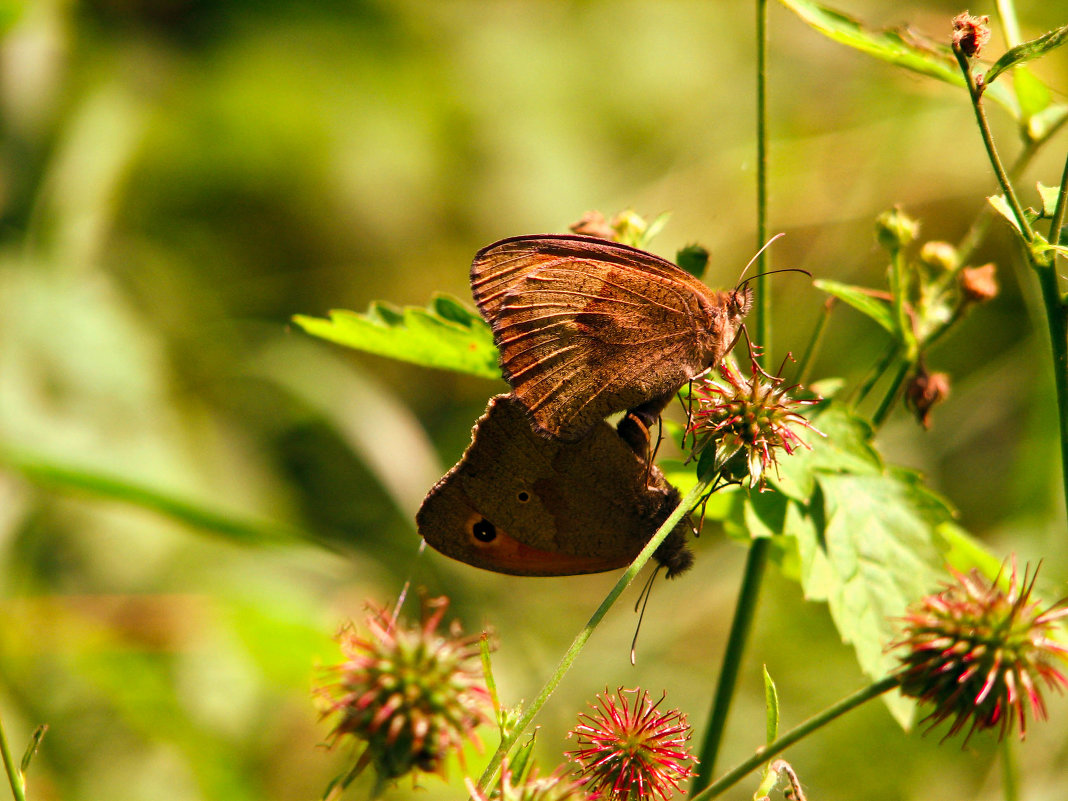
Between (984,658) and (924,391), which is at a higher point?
(924,391)

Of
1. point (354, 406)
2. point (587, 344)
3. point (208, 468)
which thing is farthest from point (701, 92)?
point (587, 344)

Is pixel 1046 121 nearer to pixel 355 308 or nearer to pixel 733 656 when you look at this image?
pixel 733 656

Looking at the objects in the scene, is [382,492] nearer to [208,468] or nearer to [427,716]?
[208,468]

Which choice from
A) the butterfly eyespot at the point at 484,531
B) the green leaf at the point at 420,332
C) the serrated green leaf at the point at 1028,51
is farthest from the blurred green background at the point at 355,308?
the serrated green leaf at the point at 1028,51

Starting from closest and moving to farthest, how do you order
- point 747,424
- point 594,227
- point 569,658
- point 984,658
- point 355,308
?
point 569,658, point 984,658, point 747,424, point 594,227, point 355,308

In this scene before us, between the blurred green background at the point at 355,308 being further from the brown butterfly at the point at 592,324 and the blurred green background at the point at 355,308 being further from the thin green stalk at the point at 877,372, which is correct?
the thin green stalk at the point at 877,372

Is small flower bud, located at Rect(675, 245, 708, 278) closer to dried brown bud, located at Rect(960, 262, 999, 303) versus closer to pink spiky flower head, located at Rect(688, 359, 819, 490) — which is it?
pink spiky flower head, located at Rect(688, 359, 819, 490)

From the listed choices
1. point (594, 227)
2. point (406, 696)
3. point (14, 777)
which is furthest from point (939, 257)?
point (14, 777)

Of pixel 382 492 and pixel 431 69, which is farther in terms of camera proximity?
pixel 431 69
